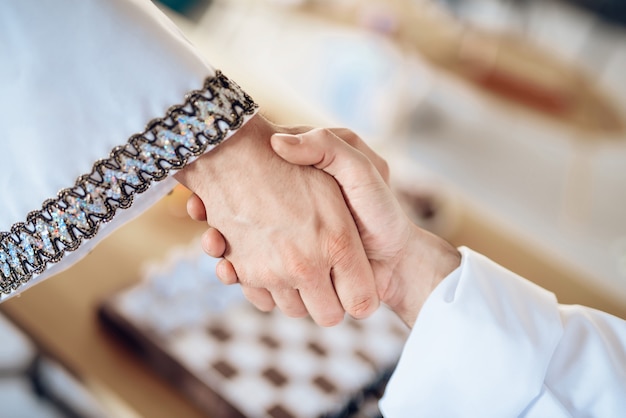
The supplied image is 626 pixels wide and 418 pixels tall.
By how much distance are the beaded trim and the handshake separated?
45 mm

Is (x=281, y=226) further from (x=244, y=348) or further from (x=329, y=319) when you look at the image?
(x=244, y=348)

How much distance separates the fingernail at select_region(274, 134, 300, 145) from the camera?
80 centimetres

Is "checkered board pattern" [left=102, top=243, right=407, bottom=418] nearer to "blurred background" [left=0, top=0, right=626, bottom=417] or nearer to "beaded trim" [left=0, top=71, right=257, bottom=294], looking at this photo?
"blurred background" [left=0, top=0, right=626, bottom=417]

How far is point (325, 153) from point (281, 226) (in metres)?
0.11

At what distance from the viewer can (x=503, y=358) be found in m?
0.81

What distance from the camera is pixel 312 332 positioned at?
1213mm

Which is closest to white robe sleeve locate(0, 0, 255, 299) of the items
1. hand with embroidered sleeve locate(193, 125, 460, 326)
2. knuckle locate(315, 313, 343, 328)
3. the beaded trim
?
the beaded trim

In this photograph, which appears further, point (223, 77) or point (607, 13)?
point (607, 13)

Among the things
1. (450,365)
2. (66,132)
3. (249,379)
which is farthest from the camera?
(249,379)

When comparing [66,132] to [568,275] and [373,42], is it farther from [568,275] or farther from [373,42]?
[373,42]

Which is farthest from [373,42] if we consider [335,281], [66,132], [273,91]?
[66,132]

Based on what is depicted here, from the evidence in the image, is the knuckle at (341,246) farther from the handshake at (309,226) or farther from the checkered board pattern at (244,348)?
the checkered board pattern at (244,348)

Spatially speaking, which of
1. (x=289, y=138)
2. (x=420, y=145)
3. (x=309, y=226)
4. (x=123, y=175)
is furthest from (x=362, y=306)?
(x=420, y=145)

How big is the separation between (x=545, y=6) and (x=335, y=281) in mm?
3435
